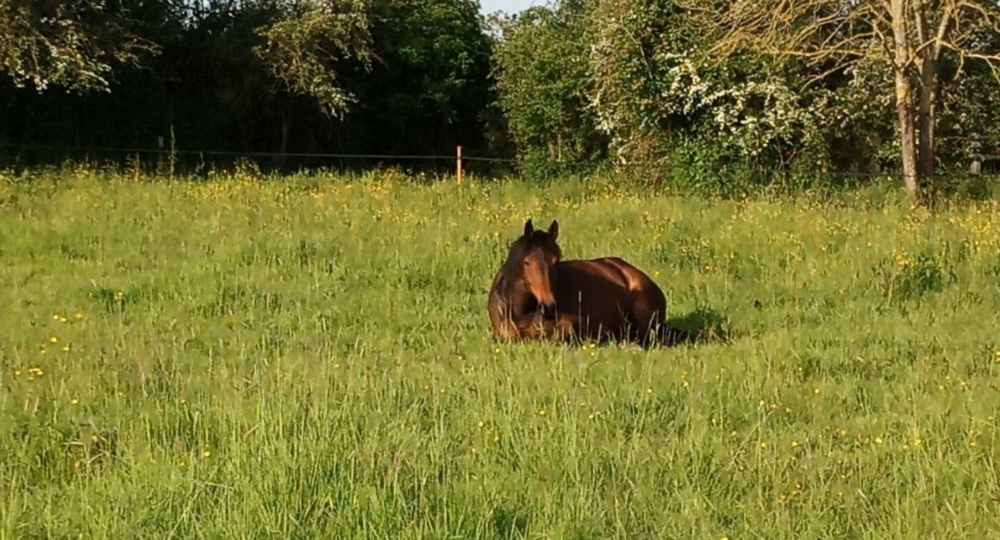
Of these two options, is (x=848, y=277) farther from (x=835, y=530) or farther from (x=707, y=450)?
(x=835, y=530)

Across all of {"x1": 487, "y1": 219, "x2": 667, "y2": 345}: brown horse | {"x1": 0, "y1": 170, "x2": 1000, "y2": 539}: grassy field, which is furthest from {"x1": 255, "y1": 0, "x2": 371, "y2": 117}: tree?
{"x1": 487, "y1": 219, "x2": 667, "y2": 345}: brown horse

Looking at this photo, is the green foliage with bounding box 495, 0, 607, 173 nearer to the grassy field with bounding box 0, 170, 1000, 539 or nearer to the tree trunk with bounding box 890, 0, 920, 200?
the tree trunk with bounding box 890, 0, 920, 200

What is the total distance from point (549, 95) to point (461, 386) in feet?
67.5

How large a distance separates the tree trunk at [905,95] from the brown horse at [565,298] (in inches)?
378

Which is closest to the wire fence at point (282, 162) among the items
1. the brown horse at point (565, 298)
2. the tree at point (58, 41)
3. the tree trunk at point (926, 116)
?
the tree trunk at point (926, 116)

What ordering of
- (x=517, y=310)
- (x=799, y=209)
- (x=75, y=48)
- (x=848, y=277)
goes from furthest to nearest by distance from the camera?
(x=75, y=48)
(x=799, y=209)
(x=848, y=277)
(x=517, y=310)

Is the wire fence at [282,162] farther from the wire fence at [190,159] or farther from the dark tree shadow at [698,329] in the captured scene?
the dark tree shadow at [698,329]

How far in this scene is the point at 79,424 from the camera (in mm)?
5035

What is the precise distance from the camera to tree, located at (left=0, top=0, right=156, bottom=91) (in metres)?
15.9

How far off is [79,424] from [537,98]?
71.6 feet

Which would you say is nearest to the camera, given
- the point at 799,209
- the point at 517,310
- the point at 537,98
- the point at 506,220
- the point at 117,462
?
the point at 117,462

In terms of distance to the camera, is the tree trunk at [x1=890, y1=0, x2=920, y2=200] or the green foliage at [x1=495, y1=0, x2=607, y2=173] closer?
the tree trunk at [x1=890, y1=0, x2=920, y2=200]

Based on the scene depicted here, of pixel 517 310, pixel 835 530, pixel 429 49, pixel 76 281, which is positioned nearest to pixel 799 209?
pixel 517 310

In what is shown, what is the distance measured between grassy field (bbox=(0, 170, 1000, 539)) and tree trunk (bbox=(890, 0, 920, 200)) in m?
4.03
